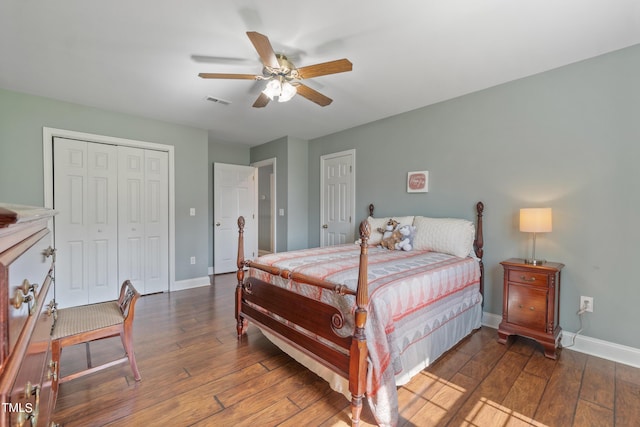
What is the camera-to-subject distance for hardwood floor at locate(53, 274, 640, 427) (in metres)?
1.62

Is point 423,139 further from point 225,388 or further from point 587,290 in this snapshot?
point 225,388

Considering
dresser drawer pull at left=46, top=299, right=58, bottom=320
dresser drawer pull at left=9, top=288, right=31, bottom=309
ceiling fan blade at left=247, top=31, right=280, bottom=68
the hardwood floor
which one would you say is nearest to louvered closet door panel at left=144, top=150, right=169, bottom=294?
the hardwood floor

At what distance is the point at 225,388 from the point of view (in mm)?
1883

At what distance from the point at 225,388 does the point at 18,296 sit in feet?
5.05

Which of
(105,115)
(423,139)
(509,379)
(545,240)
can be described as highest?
(105,115)

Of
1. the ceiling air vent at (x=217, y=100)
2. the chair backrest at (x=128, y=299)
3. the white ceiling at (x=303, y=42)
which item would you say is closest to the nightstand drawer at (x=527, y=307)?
the white ceiling at (x=303, y=42)

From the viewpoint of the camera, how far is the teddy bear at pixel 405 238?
10.1 ft

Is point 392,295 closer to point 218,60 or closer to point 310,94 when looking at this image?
point 310,94

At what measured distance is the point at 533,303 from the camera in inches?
93.8

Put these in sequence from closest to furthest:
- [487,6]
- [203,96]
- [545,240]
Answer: [487,6]
[545,240]
[203,96]

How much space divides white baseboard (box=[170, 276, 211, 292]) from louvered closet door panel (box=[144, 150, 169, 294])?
0.14 meters

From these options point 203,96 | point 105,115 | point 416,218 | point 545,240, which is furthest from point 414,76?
point 105,115

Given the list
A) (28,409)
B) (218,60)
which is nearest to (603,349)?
(28,409)

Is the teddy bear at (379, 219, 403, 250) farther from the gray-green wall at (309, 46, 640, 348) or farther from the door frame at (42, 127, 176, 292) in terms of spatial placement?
the door frame at (42, 127, 176, 292)
